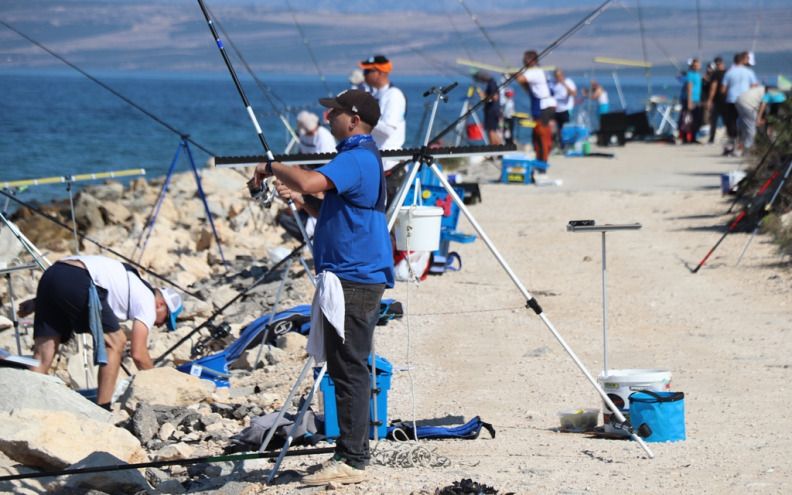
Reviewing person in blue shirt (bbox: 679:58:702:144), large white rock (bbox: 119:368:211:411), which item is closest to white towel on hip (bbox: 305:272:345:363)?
large white rock (bbox: 119:368:211:411)

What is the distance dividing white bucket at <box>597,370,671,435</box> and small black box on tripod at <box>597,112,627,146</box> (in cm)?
1650

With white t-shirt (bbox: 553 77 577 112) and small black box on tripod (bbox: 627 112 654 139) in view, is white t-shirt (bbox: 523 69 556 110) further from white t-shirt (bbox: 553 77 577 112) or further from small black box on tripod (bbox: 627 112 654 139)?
small black box on tripod (bbox: 627 112 654 139)

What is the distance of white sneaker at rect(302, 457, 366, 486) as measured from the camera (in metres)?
4.47

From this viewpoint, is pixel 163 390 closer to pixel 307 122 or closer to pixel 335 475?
pixel 335 475

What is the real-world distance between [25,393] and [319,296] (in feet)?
7.63

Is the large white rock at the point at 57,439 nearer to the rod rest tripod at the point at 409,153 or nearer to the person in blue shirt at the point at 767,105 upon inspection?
the rod rest tripod at the point at 409,153

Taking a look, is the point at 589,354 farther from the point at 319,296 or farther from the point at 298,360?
the point at 319,296

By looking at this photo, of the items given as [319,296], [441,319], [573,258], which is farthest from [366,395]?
[573,258]

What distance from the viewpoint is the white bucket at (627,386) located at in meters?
5.39

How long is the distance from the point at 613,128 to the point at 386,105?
45.1 feet

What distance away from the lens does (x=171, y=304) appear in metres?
6.87

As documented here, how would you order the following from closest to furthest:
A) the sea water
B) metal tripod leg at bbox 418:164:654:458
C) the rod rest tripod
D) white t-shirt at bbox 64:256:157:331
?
1. metal tripod leg at bbox 418:164:654:458
2. the rod rest tripod
3. white t-shirt at bbox 64:256:157:331
4. the sea water

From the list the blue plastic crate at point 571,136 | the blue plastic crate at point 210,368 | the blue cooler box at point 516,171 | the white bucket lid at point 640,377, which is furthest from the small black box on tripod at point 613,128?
the white bucket lid at point 640,377

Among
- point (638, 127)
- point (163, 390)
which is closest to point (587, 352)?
point (163, 390)
